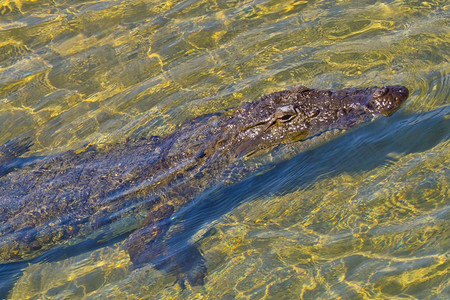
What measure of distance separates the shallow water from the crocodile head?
0.24 meters

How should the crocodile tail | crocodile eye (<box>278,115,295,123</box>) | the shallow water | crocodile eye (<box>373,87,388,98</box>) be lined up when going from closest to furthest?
the shallow water < crocodile eye (<box>373,87,388,98</box>) < crocodile eye (<box>278,115,295,123</box>) < the crocodile tail

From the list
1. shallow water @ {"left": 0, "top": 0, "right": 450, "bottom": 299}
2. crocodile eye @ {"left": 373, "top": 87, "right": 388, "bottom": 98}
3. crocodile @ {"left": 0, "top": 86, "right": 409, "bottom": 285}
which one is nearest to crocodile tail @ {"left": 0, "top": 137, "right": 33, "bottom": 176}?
shallow water @ {"left": 0, "top": 0, "right": 450, "bottom": 299}

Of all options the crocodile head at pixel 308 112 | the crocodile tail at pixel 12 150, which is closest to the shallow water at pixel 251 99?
the crocodile tail at pixel 12 150

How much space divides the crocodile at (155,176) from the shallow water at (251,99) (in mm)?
195

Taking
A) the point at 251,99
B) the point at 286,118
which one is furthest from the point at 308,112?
the point at 251,99

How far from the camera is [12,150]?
6984 mm

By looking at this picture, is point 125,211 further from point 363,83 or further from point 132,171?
point 363,83

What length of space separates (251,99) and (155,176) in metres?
1.63

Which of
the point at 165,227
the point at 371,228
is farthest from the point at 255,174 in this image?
the point at 371,228

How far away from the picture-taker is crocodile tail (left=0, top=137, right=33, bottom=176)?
6.81 meters

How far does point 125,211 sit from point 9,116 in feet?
9.01

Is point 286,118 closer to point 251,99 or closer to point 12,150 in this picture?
point 251,99

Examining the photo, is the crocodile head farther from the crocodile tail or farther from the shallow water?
the crocodile tail

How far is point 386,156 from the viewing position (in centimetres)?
552
